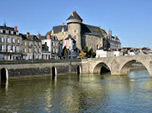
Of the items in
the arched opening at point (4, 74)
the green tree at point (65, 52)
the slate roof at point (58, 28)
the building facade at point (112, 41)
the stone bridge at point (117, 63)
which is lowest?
the arched opening at point (4, 74)

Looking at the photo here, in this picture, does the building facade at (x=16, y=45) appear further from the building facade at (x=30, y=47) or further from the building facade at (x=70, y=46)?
the building facade at (x=70, y=46)

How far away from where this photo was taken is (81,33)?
254 feet

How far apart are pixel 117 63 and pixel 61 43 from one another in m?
26.4

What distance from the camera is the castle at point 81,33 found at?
72.6 metres

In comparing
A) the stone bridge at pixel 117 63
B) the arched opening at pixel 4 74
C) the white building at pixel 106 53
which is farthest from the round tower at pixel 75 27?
the arched opening at pixel 4 74

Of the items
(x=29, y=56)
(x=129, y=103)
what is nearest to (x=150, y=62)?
(x=129, y=103)

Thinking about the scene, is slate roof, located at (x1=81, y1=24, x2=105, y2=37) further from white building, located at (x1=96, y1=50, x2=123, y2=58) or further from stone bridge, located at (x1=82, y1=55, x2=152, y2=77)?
stone bridge, located at (x1=82, y1=55, x2=152, y2=77)

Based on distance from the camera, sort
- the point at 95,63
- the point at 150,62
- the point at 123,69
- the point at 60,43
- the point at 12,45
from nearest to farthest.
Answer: the point at 150,62
the point at 123,69
the point at 12,45
the point at 95,63
the point at 60,43

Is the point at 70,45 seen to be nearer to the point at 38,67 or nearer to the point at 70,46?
the point at 70,46

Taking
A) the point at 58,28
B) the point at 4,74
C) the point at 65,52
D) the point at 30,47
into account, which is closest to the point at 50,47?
the point at 65,52

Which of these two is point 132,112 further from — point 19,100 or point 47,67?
point 47,67

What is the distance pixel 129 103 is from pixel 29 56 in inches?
1441

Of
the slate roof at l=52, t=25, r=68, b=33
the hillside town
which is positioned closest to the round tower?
the hillside town

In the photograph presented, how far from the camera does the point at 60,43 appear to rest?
6562cm
